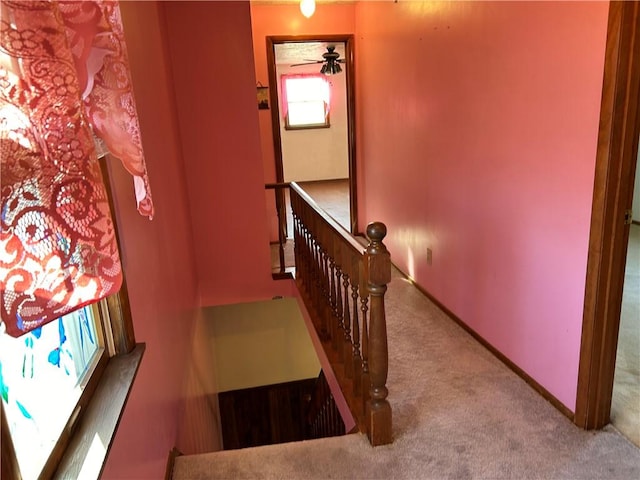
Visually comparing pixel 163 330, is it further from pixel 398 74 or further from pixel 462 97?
pixel 398 74

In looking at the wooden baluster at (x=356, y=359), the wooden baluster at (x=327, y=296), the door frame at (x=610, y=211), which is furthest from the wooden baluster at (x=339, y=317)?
the door frame at (x=610, y=211)

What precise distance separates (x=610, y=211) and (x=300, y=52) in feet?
21.4

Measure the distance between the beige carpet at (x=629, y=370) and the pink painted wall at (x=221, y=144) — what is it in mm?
2561

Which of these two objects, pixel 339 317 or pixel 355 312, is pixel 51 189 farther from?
pixel 339 317

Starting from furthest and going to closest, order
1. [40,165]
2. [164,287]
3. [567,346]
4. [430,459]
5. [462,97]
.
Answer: [462,97] < [164,287] < [567,346] < [430,459] < [40,165]

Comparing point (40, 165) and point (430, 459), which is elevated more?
point (40, 165)

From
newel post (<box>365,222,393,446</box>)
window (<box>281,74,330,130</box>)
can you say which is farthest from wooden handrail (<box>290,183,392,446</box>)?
window (<box>281,74,330,130</box>)

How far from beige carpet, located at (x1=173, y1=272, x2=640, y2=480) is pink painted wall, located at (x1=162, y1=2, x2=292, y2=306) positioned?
5.99 feet

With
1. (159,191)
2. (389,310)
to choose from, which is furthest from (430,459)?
(159,191)

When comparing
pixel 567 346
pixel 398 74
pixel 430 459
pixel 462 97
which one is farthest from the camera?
pixel 398 74

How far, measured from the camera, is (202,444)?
3631 millimetres

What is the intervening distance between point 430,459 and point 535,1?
1988 millimetres

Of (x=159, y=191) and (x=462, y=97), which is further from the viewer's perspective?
(x=462, y=97)

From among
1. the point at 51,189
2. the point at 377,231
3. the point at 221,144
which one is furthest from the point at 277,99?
the point at 51,189
